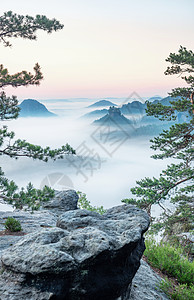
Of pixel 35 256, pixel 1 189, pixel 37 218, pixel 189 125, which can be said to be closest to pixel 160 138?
pixel 189 125

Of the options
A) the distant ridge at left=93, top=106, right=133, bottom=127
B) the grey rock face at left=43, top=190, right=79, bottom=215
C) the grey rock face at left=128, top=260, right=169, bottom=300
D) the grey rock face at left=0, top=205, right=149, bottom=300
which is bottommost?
the grey rock face at left=128, top=260, right=169, bottom=300

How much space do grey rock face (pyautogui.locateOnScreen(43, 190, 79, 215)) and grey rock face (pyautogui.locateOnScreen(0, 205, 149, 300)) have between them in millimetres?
7704

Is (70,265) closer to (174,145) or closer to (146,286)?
(146,286)

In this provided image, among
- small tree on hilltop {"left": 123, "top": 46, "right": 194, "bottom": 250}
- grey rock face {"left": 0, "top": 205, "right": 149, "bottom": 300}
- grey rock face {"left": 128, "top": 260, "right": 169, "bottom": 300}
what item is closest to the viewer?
grey rock face {"left": 0, "top": 205, "right": 149, "bottom": 300}

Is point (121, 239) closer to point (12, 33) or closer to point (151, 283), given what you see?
point (151, 283)

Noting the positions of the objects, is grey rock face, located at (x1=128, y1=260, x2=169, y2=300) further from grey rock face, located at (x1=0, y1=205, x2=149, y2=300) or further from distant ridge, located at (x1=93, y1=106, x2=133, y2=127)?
distant ridge, located at (x1=93, y1=106, x2=133, y2=127)

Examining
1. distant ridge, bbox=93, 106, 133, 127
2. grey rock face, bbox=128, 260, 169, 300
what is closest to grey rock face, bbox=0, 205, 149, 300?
grey rock face, bbox=128, 260, 169, 300

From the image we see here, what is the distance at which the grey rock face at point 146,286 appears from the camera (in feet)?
20.4

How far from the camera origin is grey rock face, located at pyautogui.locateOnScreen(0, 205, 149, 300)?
13.1 feet

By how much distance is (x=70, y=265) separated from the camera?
4043 mm

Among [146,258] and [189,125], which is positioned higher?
[189,125]

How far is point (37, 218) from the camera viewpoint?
9.83 metres

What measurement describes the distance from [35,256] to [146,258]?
560cm

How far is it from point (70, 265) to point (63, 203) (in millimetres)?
9044
